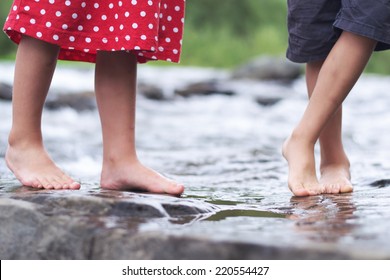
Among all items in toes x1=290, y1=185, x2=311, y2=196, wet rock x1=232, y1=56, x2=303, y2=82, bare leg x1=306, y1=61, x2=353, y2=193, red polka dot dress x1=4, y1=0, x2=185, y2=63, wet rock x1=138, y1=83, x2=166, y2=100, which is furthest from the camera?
wet rock x1=232, y1=56, x2=303, y2=82

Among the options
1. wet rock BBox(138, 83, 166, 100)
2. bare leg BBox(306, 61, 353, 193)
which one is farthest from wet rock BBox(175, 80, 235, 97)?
bare leg BBox(306, 61, 353, 193)

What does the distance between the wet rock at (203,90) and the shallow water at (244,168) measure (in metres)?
1.28

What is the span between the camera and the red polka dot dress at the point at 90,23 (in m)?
2.02

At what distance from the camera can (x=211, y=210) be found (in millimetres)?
1792

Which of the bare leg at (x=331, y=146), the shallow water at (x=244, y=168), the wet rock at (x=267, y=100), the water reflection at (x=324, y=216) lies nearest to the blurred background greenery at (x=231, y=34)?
the wet rock at (x=267, y=100)

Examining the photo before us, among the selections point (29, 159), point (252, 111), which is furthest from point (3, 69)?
point (29, 159)

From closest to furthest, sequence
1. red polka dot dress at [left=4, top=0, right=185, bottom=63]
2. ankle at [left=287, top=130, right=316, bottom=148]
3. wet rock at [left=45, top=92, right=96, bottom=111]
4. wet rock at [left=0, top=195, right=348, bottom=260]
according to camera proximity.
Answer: wet rock at [left=0, top=195, right=348, bottom=260] → red polka dot dress at [left=4, top=0, right=185, bottom=63] → ankle at [left=287, top=130, right=316, bottom=148] → wet rock at [left=45, top=92, right=96, bottom=111]

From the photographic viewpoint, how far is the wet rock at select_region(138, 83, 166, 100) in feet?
29.8

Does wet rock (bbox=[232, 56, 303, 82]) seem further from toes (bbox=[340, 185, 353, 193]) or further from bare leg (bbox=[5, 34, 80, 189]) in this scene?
bare leg (bbox=[5, 34, 80, 189])

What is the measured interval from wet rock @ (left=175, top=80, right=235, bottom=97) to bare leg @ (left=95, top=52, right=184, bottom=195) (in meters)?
7.49

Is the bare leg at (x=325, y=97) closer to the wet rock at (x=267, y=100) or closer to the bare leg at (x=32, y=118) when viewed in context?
the bare leg at (x=32, y=118)

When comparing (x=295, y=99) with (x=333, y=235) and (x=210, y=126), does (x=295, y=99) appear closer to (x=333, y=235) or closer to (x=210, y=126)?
(x=210, y=126)

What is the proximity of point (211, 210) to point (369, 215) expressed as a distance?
381 mm

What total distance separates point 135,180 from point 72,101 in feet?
18.0
